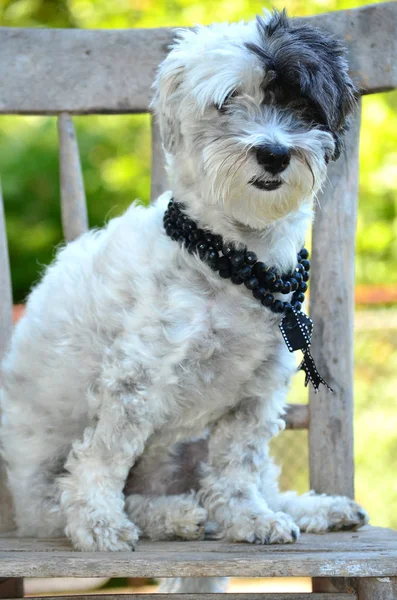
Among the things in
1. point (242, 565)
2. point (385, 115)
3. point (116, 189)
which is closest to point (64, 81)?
point (242, 565)

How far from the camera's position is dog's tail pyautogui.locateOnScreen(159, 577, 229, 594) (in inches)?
96.4

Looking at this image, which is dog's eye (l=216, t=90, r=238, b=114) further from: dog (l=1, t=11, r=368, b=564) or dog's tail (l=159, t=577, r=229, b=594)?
dog's tail (l=159, t=577, r=229, b=594)

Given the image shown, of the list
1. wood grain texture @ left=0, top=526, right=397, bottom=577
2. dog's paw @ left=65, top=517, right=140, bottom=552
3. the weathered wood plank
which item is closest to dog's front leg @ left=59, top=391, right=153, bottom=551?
dog's paw @ left=65, top=517, right=140, bottom=552

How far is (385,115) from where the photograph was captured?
529 centimetres

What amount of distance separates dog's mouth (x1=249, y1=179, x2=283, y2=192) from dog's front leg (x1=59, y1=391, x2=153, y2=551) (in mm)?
568

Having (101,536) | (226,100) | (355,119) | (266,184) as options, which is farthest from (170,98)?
(101,536)

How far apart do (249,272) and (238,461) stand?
511 millimetres

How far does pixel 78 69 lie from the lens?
2613 millimetres

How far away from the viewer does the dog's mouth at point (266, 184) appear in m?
1.90

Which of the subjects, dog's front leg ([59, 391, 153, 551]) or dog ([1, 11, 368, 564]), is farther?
dog's front leg ([59, 391, 153, 551])

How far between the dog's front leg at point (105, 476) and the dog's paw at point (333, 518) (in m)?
0.48

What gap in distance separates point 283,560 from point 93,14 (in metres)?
4.93

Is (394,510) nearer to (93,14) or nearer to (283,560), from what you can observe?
(283,560)

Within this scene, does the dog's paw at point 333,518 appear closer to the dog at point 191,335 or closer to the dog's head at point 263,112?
the dog at point 191,335
